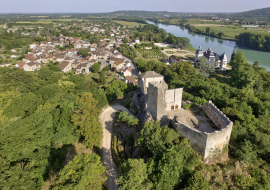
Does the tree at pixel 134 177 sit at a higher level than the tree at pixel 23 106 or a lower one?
lower

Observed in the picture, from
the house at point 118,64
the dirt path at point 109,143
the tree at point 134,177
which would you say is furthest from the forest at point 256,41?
the tree at point 134,177

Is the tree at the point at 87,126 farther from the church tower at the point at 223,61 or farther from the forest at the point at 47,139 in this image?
the church tower at the point at 223,61

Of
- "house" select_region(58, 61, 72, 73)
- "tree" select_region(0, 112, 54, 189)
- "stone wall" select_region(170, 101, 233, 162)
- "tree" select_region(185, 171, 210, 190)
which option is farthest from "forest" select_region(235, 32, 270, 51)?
"tree" select_region(0, 112, 54, 189)

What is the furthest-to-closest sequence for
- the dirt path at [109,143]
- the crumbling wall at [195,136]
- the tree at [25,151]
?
the dirt path at [109,143] < the tree at [25,151] < the crumbling wall at [195,136]

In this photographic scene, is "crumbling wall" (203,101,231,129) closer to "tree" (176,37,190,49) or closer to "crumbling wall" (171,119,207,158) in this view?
"crumbling wall" (171,119,207,158)

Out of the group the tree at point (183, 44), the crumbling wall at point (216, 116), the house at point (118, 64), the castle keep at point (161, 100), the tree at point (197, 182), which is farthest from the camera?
the tree at point (183, 44)
